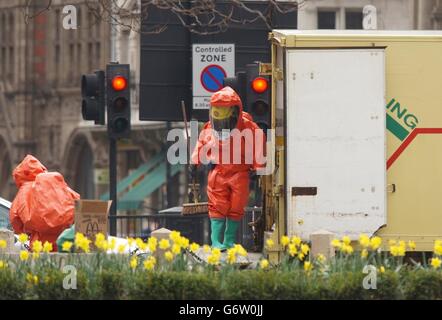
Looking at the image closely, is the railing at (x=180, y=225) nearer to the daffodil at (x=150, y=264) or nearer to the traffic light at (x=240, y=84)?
the traffic light at (x=240, y=84)

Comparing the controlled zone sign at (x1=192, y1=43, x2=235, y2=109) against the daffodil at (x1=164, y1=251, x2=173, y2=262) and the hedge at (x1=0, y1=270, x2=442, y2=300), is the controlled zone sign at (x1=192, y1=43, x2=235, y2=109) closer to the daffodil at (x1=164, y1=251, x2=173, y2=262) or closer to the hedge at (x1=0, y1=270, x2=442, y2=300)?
the daffodil at (x1=164, y1=251, x2=173, y2=262)

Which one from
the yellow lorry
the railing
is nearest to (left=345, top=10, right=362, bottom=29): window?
the railing

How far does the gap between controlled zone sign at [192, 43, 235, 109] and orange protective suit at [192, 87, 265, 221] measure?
692cm

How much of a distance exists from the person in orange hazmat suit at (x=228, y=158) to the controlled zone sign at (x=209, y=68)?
6.92 meters

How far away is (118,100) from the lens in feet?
75.0

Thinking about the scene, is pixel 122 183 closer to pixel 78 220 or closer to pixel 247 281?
pixel 78 220

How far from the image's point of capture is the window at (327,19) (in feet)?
141

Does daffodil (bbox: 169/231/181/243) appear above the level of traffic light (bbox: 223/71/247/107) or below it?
below

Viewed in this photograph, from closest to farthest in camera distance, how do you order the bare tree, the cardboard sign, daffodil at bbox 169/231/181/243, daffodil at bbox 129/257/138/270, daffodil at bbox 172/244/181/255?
daffodil at bbox 129/257/138/270 < daffodil at bbox 172/244/181/255 < daffodil at bbox 169/231/181/243 < the cardboard sign < the bare tree

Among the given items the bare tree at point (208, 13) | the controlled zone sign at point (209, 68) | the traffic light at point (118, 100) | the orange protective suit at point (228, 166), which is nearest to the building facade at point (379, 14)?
the bare tree at point (208, 13)

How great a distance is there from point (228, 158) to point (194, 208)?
79cm

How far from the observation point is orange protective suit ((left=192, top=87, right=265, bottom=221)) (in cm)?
1725

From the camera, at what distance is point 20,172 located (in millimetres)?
18469

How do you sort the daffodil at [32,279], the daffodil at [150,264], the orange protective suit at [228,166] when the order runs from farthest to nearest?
the orange protective suit at [228,166] → the daffodil at [150,264] → the daffodil at [32,279]
